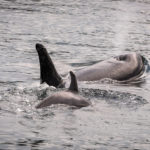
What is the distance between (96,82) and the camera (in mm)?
14328

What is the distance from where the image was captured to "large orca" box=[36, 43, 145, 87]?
13469 mm

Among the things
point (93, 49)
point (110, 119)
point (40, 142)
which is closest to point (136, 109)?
point (110, 119)

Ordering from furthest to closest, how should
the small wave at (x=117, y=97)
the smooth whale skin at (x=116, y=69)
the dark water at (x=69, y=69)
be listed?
1. the smooth whale skin at (x=116, y=69)
2. the small wave at (x=117, y=97)
3. the dark water at (x=69, y=69)

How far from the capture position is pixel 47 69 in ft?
44.3

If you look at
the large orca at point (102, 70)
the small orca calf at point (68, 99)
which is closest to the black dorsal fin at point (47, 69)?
the large orca at point (102, 70)

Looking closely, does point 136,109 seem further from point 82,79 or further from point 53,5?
point 53,5

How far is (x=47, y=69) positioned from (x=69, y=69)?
275 centimetres

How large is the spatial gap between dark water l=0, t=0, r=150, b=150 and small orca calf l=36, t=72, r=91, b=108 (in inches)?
4.5

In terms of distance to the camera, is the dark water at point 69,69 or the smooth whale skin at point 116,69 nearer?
the dark water at point 69,69

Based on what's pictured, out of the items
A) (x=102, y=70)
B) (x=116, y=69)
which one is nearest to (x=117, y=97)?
(x=102, y=70)

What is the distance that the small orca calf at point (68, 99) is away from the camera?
35.6 feet

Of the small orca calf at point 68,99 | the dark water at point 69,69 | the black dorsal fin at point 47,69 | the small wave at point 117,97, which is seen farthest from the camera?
the black dorsal fin at point 47,69

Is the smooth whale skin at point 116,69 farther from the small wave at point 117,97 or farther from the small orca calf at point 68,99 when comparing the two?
the small orca calf at point 68,99

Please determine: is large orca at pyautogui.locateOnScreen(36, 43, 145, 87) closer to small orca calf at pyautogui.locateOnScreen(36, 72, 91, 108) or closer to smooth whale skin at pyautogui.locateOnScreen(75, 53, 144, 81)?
smooth whale skin at pyautogui.locateOnScreen(75, 53, 144, 81)
